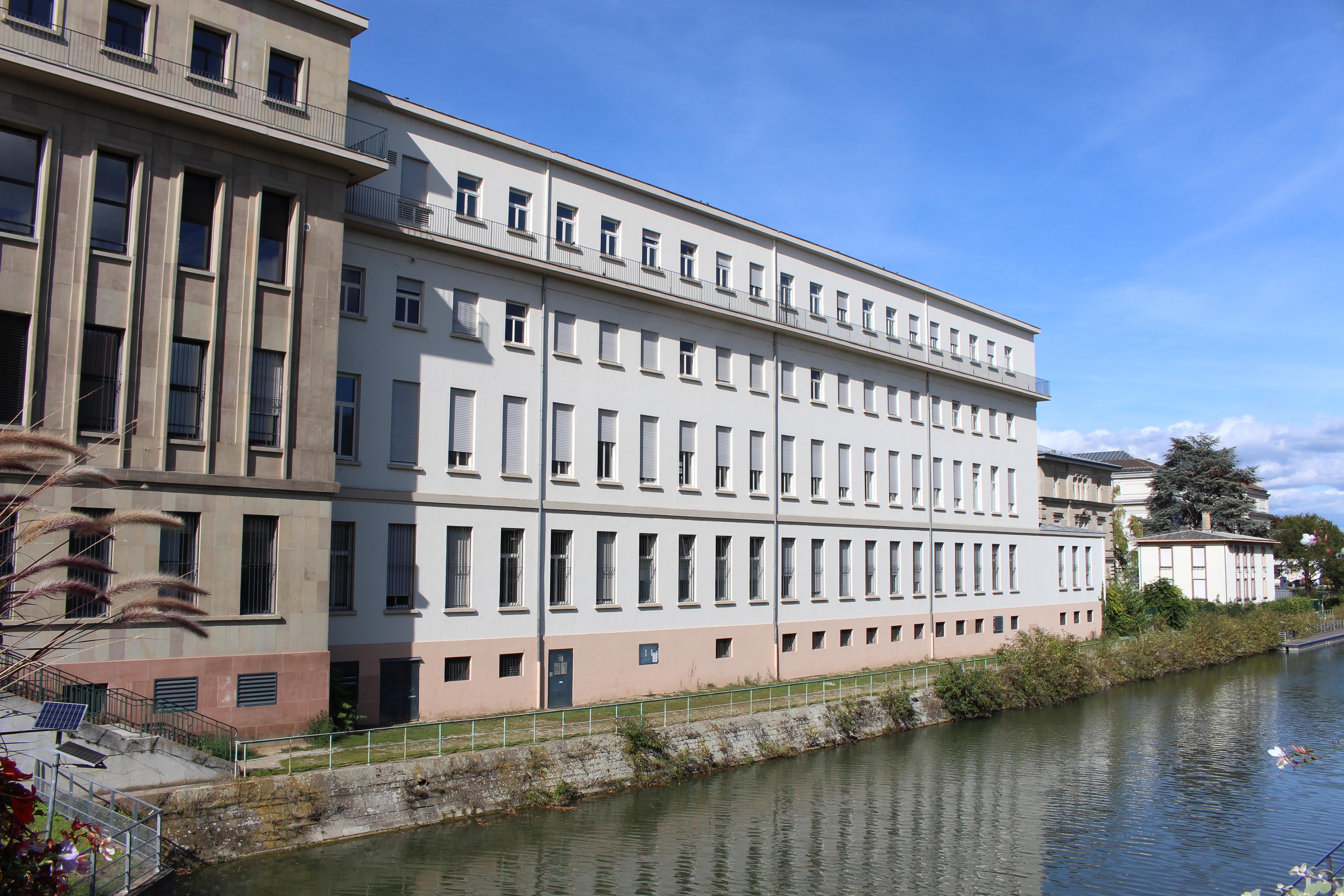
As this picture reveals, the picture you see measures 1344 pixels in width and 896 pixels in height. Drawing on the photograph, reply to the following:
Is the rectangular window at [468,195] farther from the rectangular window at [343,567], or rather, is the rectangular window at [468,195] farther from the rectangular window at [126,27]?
the rectangular window at [343,567]

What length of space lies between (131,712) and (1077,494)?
5944cm

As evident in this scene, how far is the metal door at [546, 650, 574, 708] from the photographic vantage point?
2853 cm

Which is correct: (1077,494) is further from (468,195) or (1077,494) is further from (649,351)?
(468,195)

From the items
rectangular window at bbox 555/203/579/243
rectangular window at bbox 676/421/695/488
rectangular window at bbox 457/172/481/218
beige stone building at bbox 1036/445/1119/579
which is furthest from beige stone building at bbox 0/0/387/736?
beige stone building at bbox 1036/445/1119/579

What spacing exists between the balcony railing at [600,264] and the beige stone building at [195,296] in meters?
2.51

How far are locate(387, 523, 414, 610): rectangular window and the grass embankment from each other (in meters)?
18.0

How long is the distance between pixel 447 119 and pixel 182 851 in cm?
1969

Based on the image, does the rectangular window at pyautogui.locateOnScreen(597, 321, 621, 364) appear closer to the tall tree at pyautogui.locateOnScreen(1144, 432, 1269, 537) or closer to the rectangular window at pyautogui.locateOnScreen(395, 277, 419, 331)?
the rectangular window at pyautogui.locateOnScreen(395, 277, 419, 331)

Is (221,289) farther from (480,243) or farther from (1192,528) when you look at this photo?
(1192,528)

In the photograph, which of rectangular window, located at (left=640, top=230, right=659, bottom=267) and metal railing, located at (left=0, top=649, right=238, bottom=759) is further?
rectangular window, located at (left=640, top=230, right=659, bottom=267)

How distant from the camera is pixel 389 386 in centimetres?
2623

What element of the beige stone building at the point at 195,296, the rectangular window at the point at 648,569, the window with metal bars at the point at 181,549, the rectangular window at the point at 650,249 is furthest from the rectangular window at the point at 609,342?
the window with metal bars at the point at 181,549

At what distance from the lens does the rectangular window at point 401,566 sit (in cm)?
2569

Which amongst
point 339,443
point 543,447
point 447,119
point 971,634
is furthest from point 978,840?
point 971,634
